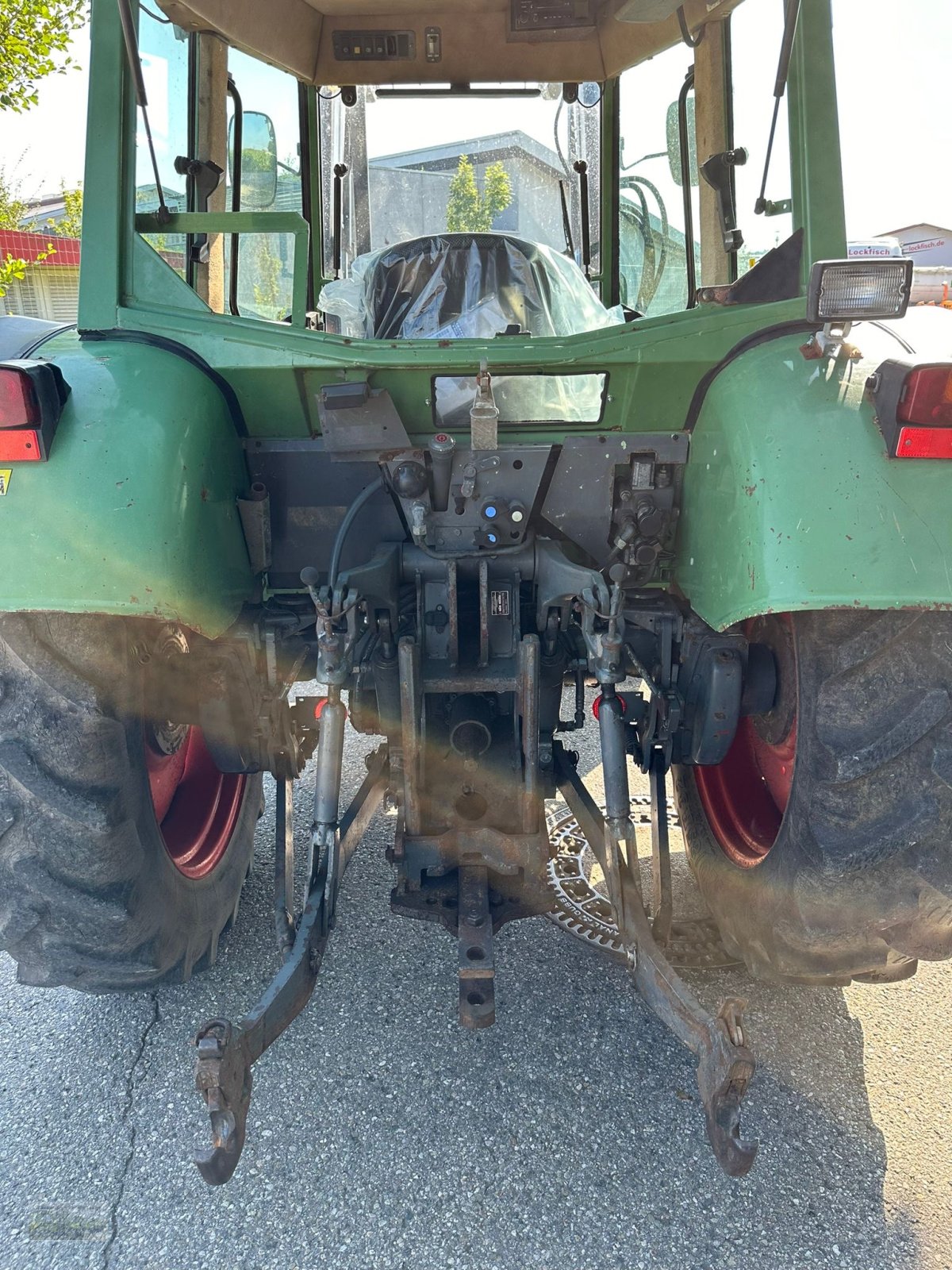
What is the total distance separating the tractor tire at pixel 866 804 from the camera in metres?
1.68

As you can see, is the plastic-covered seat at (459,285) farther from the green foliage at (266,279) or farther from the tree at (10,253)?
the tree at (10,253)

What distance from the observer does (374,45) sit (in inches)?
121

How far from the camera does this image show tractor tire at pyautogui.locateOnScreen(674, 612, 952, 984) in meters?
1.68

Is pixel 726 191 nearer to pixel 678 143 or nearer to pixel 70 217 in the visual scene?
pixel 678 143

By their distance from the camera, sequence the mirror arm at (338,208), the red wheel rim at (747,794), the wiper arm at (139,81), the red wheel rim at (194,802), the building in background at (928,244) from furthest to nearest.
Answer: the building in background at (928,244) < the mirror arm at (338,208) < the red wheel rim at (194,802) < the red wheel rim at (747,794) < the wiper arm at (139,81)

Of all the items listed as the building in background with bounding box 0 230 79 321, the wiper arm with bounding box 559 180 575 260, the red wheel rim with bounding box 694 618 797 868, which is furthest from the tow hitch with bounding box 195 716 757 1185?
the building in background with bounding box 0 230 79 321

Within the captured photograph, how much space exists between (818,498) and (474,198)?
2.37 meters

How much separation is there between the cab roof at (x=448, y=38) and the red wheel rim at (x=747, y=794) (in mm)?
2131

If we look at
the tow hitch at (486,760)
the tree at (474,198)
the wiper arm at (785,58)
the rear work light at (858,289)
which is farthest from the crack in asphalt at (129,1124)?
the tree at (474,198)

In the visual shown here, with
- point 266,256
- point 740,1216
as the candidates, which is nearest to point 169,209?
point 266,256

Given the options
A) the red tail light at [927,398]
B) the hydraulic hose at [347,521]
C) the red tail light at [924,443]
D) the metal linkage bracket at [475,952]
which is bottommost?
the metal linkage bracket at [475,952]

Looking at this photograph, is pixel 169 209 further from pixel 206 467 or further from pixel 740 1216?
pixel 740 1216

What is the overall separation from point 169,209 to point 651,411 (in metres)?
1.33

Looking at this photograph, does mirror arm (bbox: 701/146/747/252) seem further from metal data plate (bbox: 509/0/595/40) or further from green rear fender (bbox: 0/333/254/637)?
green rear fender (bbox: 0/333/254/637)
